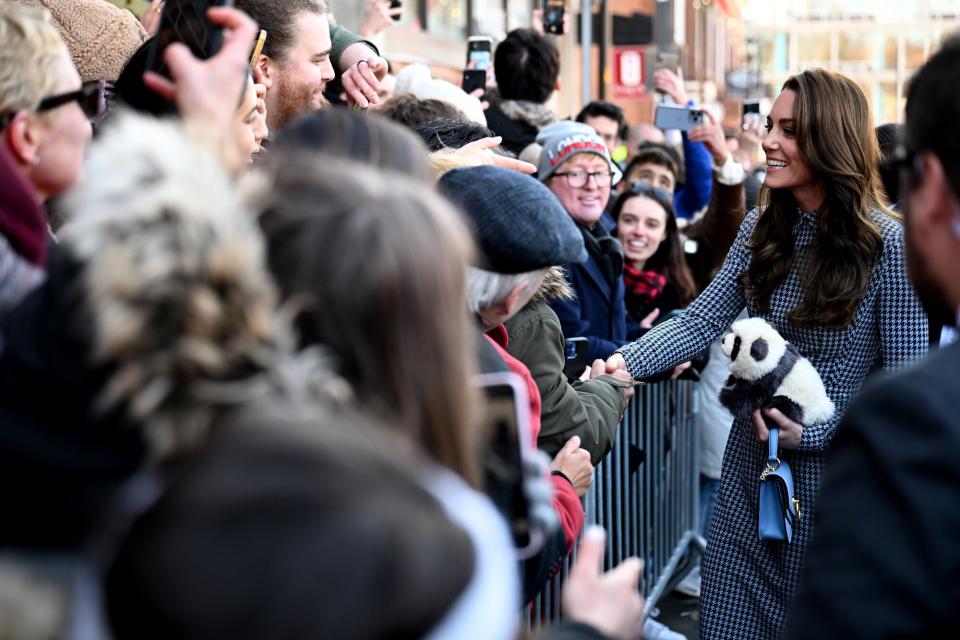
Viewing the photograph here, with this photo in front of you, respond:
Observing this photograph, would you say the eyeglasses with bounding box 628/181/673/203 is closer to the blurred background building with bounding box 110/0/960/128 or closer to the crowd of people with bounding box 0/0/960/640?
the blurred background building with bounding box 110/0/960/128

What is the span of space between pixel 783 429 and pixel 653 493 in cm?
203

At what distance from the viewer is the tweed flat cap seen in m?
2.37

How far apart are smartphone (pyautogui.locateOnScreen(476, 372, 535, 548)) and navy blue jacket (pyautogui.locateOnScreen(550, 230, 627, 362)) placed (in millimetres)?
2869

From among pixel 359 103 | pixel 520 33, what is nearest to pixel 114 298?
pixel 359 103

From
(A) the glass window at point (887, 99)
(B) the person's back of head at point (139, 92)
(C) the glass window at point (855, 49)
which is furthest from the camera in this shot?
(C) the glass window at point (855, 49)

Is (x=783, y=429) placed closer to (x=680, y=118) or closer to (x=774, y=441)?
(x=774, y=441)

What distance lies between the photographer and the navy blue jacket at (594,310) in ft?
15.5

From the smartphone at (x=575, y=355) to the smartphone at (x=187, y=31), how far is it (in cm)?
197

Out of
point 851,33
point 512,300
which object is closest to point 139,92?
point 512,300

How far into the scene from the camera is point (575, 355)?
13.2 ft

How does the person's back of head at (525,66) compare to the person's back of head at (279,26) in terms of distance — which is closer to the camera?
the person's back of head at (279,26)

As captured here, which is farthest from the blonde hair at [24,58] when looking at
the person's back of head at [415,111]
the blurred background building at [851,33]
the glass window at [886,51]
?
the glass window at [886,51]

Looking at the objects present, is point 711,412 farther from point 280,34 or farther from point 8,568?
point 8,568

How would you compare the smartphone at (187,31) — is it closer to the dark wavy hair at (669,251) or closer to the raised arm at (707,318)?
the raised arm at (707,318)
